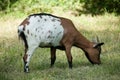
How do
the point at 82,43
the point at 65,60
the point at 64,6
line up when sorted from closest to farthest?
the point at 82,43, the point at 65,60, the point at 64,6

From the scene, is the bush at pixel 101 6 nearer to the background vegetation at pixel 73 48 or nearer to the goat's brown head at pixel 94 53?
the background vegetation at pixel 73 48

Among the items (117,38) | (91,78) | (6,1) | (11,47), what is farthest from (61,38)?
(6,1)

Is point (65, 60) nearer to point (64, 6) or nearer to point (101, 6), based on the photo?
point (101, 6)

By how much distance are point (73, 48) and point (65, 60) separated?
5.69 feet

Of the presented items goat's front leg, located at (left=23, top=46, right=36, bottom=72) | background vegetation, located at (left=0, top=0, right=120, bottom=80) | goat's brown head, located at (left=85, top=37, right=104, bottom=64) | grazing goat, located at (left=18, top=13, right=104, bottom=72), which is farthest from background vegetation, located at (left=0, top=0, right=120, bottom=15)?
goat's front leg, located at (left=23, top=46, right=36, bottom=72)

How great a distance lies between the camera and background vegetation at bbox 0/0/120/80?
1045 cm

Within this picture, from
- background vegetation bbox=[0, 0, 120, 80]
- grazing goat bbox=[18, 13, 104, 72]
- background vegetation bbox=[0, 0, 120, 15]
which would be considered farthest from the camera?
background vegetation bbox=[0, 0, 120, 15]

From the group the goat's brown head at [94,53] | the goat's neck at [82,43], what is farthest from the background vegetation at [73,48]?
the goat's neck at [82,43]

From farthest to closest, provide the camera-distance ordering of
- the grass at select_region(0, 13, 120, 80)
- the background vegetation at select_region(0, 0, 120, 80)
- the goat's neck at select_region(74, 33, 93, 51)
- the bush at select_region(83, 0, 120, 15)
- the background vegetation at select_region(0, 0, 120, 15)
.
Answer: the background vegetation at select_region(0, 0, 120, 15) → the bush at select_region(83, 0, 120, 15) → the goat's neck at select_region(74, 33, 93, 51) → the background vegetation at select_region(0, 0, 120, 80) → the grass at select_region(0, 13, 120, 80)

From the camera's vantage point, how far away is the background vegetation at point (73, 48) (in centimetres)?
1045

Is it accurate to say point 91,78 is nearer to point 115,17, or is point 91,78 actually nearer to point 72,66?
point 72,66

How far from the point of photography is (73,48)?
1401 cm

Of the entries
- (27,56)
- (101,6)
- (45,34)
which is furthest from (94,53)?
(101,6)

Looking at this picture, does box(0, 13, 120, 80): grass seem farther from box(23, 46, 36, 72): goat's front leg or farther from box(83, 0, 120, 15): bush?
box(83, 0, 120, 15): bush
